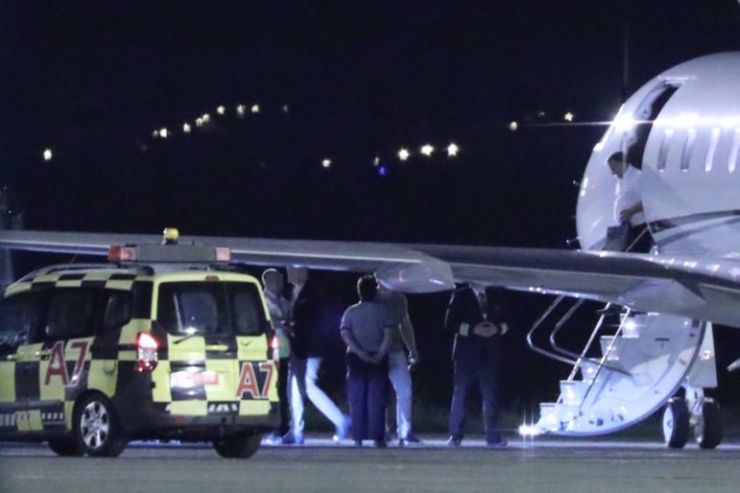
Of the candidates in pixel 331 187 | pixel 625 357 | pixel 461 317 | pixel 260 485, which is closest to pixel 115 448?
pixel 260 485

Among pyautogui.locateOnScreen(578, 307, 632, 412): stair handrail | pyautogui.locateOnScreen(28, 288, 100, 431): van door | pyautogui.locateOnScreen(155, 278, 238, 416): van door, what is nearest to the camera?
pyautogui.locateOnScreen(155, 278, 238, 416): van door

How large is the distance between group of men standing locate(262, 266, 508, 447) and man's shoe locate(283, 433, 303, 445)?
10mm

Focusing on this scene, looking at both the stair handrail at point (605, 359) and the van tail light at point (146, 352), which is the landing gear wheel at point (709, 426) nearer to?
the stair handrail at point (605, 359)

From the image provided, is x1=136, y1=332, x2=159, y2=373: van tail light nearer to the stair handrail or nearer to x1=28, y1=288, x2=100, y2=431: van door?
x1=28, y1=288, x2=100, y2=431: van door

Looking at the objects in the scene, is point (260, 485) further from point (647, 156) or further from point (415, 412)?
point (415, 412)

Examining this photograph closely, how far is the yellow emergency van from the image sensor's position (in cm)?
1794

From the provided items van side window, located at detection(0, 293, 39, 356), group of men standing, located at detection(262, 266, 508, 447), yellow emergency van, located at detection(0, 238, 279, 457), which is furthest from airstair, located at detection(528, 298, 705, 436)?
van side window, located at detection(0, 293, 39, 356)

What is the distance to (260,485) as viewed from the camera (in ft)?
47.3

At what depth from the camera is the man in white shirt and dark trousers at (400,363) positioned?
21875mm

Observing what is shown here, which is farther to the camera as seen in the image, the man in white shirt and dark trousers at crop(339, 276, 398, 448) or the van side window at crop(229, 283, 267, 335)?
the man in white shirt and dark trousers at crop(339, 276, 398, 448)

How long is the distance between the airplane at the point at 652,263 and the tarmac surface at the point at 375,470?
5.10 ft

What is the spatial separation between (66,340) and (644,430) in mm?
10992

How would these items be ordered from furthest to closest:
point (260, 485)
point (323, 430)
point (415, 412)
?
point (415, 412) < point (323, 430) < point (260, 485)

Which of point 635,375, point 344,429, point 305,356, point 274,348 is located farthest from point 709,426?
point 274,348
